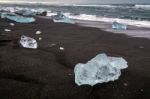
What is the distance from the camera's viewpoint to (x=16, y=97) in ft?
11.3

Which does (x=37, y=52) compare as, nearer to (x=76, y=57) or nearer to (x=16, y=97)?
(x=76, y=57)

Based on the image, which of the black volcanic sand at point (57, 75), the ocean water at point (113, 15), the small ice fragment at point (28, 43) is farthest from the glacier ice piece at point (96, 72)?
the ocean water at point (113, 15)

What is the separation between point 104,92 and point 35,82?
1024 mm

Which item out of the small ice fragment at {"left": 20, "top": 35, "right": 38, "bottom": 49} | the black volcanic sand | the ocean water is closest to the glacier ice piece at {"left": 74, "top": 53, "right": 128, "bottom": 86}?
the black volcanic sand

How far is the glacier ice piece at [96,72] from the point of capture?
155 inches

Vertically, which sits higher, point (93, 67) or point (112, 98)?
point (93, 67)

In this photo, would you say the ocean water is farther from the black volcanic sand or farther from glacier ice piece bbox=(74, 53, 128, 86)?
glacier ice piece bbox=(74, 53, 128, 86)

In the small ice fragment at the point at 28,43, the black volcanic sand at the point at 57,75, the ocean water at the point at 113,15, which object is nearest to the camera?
the black volcanic sand at the point at 57,75

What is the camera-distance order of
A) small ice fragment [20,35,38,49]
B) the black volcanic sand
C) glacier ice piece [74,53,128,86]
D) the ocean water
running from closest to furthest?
1. the black volcanic sand
2. glacier ice piece [74,53,128,86]
3. small ice fragment [20,35,38,49]
4. the ocean water

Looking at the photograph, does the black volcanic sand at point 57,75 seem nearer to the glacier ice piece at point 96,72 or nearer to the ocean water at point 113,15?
the glacier ice piece at point 96,72

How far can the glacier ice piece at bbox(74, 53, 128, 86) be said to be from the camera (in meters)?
3.93

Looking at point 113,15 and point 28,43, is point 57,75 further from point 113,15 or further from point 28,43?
point 113,15

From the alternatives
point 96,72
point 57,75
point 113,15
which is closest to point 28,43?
point 57,75

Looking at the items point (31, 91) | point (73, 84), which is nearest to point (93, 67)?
point (73, 84)
